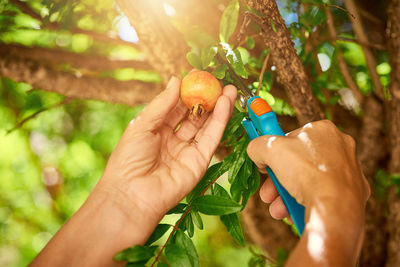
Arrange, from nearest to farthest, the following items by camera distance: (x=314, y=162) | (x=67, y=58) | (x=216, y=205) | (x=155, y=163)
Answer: (x=314, y=162)
(x=216, y=205)
(x=155, y=163)
(x=67, y=58)

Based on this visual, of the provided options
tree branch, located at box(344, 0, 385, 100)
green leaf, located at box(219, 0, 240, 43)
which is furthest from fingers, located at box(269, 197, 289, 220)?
tree branch, located at box(344, 0, 385, 100)

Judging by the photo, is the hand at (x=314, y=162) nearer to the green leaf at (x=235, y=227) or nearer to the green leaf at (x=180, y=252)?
the green leaf at (x=235, y=227)

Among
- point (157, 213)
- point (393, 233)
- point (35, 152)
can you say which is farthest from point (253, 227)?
point (35, 152)

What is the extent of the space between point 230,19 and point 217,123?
0.41m

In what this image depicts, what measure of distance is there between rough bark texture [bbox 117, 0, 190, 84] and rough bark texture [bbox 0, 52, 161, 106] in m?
0.44

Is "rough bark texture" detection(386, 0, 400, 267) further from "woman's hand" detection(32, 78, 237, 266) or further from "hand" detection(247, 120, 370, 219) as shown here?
"woman's hand" detection(32, 78, 237, 266)

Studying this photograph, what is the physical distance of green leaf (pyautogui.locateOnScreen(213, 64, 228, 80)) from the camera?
3.53ft

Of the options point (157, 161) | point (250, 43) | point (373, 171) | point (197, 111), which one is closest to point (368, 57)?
point (373, 171)

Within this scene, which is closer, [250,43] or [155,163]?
[155,163]

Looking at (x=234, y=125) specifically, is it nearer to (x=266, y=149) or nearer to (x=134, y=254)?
(x=266, y=149)

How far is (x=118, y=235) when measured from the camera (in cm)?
97

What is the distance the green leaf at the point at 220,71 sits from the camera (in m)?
1.08

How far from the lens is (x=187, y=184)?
1087mm

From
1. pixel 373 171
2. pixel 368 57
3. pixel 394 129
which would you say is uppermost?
pixel 368 57
